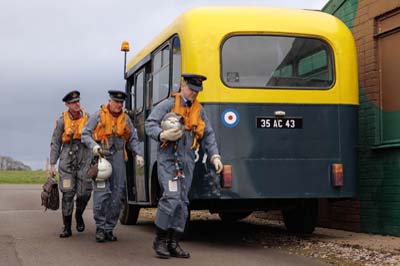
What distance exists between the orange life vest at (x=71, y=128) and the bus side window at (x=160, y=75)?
112 cm

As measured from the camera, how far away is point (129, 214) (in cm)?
1223

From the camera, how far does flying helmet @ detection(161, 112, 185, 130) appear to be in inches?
301

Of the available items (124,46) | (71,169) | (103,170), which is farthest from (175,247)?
(124,46)

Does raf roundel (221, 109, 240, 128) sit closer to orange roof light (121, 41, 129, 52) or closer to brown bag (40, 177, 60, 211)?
brown bag (40, 177, 60, 211)

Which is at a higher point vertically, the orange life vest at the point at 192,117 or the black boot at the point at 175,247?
the orange life vest at the point at 192,117

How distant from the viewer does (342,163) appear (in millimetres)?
9094

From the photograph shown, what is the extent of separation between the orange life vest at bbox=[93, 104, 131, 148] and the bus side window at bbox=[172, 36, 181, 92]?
0.79 m

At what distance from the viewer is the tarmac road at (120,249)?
757cm

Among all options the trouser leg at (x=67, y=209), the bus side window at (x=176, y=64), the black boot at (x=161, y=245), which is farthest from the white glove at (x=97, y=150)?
the black boot at (x=161, y=245)

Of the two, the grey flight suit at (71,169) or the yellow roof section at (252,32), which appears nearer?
the yellow roof section at (252,32)

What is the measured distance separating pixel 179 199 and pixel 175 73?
87.0 inches

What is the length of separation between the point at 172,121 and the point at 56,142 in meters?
2.75

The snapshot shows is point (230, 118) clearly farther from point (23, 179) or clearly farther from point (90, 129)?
point (23, 179)

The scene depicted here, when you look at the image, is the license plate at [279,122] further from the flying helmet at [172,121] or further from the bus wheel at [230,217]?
the bus wheel at [230,217]
